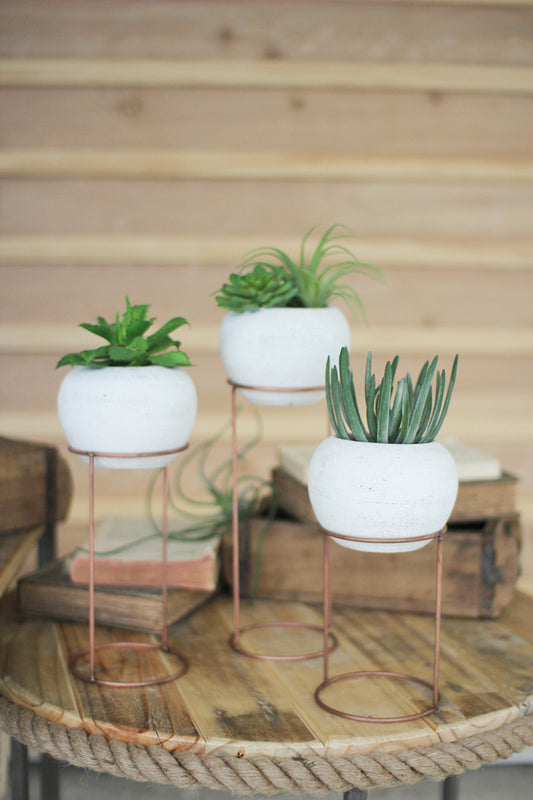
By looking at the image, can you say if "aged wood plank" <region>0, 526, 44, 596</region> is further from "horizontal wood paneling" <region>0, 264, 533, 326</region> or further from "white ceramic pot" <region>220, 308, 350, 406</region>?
"horizontal wood paneling" <region>0, 264, 533, 326</region>

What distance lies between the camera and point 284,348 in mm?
868

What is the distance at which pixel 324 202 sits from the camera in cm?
165

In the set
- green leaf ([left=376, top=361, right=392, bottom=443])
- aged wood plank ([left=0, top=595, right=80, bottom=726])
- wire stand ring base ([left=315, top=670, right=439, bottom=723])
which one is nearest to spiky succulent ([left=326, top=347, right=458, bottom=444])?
green leaf ([left=376, top=361, right=392, bottom=443])

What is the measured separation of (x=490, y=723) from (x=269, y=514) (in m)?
0.43

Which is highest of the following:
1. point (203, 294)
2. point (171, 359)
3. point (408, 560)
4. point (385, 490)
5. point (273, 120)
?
point (273, 120)

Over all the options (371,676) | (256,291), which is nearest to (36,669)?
(371,676)

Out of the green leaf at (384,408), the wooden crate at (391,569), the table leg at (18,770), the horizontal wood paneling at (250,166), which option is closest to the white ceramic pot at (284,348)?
the green leaf at (384,408)

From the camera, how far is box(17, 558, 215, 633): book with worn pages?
3.21 ft

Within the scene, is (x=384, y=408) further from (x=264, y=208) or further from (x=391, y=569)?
(x=264, y=208)

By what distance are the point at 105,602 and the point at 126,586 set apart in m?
0.03

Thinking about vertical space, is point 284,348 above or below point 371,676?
above

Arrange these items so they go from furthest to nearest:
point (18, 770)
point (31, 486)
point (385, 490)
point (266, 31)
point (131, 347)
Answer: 1. point (266, 31)
2. point (31, 486)
3. point (18, 770)
4. point (131, 347)
5. point (385, 490)

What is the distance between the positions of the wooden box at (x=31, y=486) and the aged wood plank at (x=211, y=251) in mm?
527

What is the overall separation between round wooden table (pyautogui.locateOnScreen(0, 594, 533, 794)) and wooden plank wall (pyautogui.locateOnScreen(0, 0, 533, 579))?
768 millimetres
